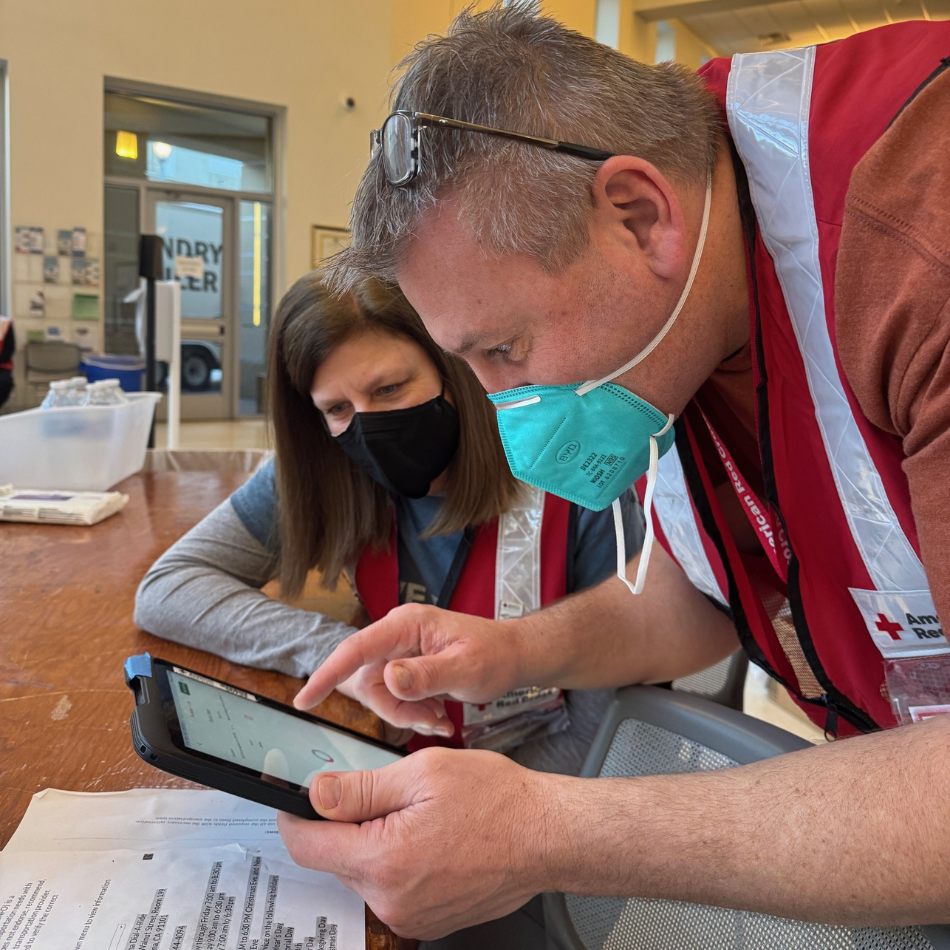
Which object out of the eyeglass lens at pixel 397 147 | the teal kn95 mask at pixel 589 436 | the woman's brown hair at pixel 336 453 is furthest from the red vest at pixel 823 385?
the woman's brown hair at pixel 336 453

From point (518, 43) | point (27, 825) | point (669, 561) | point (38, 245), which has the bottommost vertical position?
point (27, 825)

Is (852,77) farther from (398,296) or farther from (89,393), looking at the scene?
(89,393)

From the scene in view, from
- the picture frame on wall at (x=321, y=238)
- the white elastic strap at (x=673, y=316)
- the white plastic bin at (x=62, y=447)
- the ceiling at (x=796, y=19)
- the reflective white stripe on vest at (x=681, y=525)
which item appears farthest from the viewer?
the ceiling at (x=796, y=19)

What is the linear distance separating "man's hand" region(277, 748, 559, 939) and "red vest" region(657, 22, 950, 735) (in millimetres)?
342

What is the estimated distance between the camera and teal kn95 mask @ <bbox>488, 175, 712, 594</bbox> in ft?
2.91

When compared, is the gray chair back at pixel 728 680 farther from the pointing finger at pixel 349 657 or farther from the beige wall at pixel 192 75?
the beige wall at pixel 192 75

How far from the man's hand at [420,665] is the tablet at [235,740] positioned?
6 centimetres

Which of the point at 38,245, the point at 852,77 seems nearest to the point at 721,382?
the point at 852,77

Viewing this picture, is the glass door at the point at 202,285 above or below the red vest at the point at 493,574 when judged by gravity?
above

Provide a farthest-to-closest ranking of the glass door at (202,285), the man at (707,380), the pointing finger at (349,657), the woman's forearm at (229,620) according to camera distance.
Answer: the glass door at (202,285) < the woman's forearm at (229,620) < the pointing finger at (349,657) < the man at (707,380)

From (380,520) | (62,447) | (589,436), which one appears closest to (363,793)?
(589,436)

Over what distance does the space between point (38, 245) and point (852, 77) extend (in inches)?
290

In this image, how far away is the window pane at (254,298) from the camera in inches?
324

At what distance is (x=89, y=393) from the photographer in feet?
7.34
